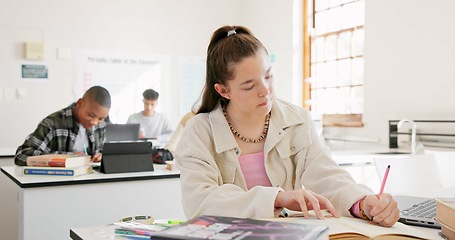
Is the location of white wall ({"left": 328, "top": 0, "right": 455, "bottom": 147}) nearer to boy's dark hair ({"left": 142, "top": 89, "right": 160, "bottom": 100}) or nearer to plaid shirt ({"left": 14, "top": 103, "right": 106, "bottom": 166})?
boy's dark hair ({"left": 142, "top": 89, "right": 160, "bottom": 100})

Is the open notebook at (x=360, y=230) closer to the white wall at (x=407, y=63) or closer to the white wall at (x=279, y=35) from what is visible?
the white wall at (x=407, y=63)

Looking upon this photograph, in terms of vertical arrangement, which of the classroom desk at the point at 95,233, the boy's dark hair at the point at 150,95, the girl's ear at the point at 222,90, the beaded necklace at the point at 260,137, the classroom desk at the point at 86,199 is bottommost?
the classroom desk at the point at 86,199

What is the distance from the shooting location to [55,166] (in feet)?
8.64

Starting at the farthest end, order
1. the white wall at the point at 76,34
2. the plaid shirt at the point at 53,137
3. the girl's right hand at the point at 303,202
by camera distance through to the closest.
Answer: the white wall at the point at 76,34 → the plaid shirt at the point at 53,137 → the girl's right hand at the point at 303,202

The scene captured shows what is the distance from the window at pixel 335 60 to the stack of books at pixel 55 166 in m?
2.99

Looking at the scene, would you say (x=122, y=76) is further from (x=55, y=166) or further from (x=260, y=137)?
(x=260, y=137)

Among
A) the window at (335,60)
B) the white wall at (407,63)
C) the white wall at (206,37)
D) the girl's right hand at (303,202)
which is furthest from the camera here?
the window at (335,60)

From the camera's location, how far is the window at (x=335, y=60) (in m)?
4.96

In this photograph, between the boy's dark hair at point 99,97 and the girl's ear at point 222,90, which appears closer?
the girl's ear at point 222,90

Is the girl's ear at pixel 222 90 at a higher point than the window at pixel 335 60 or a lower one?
lower

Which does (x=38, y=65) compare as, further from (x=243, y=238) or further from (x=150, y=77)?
(x=243, y=238)

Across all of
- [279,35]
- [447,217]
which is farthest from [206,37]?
[447,217]

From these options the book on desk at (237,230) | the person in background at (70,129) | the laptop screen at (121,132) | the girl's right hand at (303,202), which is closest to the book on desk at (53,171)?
the person in background at (70,129)

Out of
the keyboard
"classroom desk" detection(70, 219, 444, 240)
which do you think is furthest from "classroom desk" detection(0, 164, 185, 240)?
the keyboard
